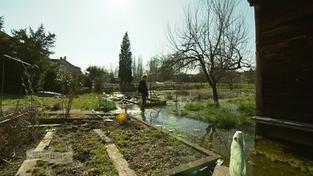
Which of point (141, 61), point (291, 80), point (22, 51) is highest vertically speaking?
point (141, 61)

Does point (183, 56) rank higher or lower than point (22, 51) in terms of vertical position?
lower

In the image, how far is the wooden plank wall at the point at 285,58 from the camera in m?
6.70

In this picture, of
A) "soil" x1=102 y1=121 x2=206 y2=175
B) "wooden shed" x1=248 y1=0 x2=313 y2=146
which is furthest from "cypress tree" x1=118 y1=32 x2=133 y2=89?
"soil" x1=102 y1=121 x2=206 y2=175

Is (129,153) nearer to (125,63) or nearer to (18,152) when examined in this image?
(18,152)

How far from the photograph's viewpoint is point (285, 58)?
7383 mm

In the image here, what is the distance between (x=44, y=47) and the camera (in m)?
29.5

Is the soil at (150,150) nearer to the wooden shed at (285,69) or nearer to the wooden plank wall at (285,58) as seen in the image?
the wooden shed at (285,69)

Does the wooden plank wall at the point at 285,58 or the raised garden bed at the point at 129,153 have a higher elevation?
the wooden plank wall at the point at 285,58

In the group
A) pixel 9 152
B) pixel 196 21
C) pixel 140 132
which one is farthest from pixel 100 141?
pixel 196 21

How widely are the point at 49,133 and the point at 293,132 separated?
282 inches

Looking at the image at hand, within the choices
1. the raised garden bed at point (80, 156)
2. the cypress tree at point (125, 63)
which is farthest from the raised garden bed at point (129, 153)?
the cypress tree at point (125, 63)

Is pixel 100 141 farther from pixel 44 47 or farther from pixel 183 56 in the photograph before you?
pixel 44 47

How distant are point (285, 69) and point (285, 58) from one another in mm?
349

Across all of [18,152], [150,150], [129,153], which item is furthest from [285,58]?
[18,152]
